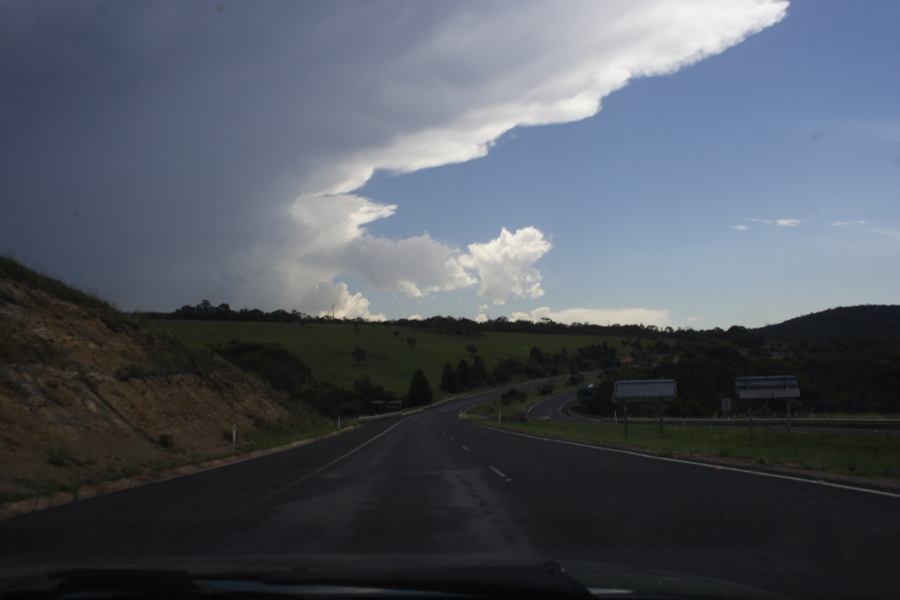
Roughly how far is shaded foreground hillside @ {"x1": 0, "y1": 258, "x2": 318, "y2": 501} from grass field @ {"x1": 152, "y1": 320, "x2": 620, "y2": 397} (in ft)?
246

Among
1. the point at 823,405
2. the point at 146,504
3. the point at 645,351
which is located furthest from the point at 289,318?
the point at 146,504

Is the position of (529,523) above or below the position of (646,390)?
below

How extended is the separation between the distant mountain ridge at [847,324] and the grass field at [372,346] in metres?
62.3

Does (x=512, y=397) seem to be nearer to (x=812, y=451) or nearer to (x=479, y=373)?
(x=479, y=373)

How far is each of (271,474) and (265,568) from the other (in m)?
14.5

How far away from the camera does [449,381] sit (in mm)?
150250

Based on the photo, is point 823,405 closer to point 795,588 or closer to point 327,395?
point 327,395

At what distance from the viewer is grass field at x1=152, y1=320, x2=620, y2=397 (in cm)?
12738

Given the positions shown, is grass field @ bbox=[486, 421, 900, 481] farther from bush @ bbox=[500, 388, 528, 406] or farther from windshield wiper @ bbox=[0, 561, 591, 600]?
bush @ bbox=[500, 388, 528, 406]

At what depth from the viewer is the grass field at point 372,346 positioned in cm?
12738

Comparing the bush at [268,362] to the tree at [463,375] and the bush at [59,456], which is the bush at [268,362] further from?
the tree at [463,375]

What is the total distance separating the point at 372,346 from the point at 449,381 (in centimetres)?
1908

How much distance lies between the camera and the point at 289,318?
588ft

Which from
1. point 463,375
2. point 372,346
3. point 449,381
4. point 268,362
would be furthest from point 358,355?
point 268,362
